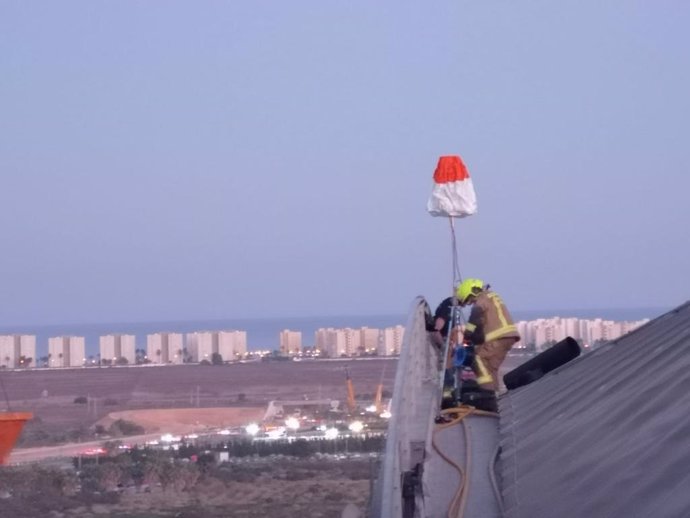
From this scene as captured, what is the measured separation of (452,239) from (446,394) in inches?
71.0

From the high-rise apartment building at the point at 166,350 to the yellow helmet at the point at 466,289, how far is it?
322 feet

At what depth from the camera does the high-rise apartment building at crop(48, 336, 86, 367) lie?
106375 millimetres

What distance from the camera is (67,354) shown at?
107 m

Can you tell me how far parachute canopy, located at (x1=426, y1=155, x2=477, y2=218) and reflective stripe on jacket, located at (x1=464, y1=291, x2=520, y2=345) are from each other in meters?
0.77

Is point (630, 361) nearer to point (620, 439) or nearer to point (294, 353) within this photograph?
point (620, 439)

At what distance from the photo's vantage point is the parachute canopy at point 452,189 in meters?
9.97

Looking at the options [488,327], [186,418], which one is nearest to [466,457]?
[488,327]

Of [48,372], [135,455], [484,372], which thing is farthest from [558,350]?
[48,372]

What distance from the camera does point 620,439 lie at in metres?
4.64

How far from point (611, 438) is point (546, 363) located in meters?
4.66

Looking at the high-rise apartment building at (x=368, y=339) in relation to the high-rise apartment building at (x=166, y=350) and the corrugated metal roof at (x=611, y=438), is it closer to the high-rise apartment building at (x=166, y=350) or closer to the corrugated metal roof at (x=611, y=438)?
the high-rise apartment building at (x=166, y=350)

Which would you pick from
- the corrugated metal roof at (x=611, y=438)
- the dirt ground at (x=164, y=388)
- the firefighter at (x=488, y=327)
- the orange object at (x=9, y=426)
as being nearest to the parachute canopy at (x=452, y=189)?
the firefighter at (x=488, y=327)

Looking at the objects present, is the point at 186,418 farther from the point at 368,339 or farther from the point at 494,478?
the point at 368,339

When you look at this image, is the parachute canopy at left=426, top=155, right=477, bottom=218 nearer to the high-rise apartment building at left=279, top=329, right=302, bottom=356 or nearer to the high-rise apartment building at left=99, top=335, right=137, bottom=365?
the high-rise apartment building at left=279, top=329, right=302, bottom=356
